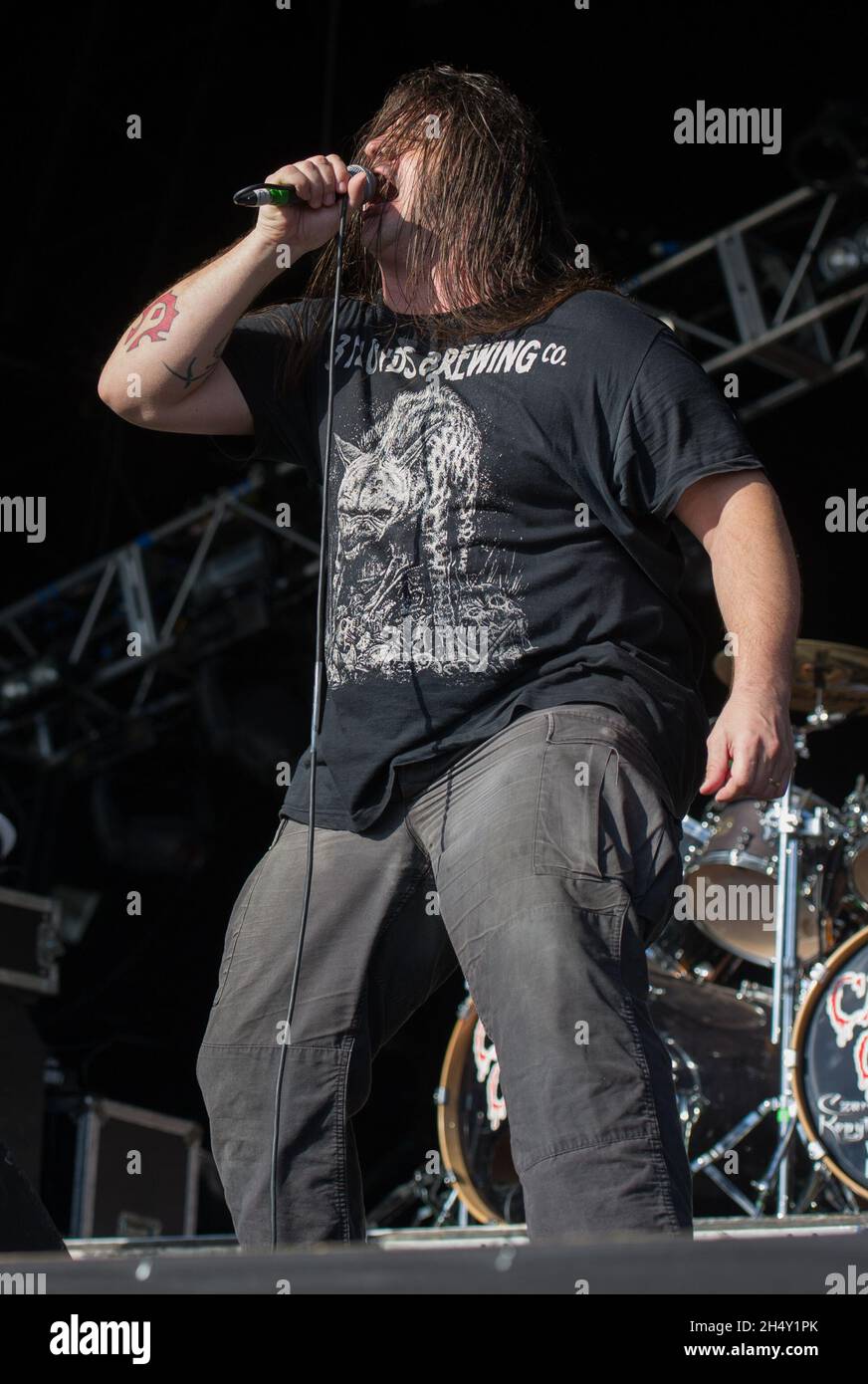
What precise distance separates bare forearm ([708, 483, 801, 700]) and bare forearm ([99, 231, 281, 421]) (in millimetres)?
734

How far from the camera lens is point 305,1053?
1.91 metres

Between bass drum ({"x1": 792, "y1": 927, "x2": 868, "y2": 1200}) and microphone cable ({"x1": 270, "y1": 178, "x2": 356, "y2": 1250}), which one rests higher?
microphone cable ({"x1": 270, "y1": 178, "x2": 356, "y2": 1250})

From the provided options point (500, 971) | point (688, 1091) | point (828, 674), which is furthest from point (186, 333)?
point (688, 1091)

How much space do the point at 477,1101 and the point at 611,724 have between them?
3480mm

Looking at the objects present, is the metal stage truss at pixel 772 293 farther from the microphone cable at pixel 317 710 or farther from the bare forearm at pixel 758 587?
the bare forearm at pixel 758 587

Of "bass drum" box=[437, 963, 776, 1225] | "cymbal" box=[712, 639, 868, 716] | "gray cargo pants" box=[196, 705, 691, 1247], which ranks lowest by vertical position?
"bass drum" box=[437, 963, 776, 1225]

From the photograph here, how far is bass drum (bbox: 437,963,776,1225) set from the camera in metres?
4.76

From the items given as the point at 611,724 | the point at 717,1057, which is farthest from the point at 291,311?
the point at 717,1057

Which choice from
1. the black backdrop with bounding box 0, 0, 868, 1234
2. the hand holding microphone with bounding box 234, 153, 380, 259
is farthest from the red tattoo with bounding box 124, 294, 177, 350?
the black backdrop with bounding box 0, 0, 868, 1234

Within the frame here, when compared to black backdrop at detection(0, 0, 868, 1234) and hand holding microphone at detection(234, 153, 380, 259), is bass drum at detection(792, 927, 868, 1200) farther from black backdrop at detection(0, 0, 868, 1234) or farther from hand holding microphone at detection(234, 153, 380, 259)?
hand holding microphone at detection(234, 153, 380, 259)

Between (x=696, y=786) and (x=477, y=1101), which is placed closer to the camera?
(x=696, y=786)

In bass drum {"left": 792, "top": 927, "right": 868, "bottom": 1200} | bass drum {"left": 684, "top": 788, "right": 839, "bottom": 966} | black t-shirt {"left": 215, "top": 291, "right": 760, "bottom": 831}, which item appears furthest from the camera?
bass drum {"left": 684, "top": 788, "right": 839, "bottom": 966}
